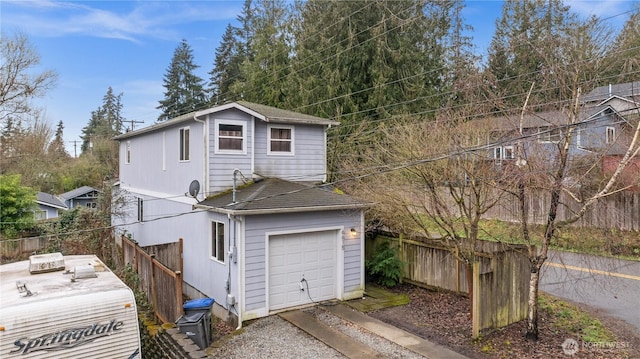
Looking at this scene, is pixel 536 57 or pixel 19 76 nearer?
pixel 536 57

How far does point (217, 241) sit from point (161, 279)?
5.29 ft

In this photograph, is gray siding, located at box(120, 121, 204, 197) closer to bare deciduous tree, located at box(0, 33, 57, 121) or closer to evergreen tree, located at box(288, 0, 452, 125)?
evergreen tree, located at box(288, 0, 452, 125)

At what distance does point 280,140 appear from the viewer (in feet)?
41.3

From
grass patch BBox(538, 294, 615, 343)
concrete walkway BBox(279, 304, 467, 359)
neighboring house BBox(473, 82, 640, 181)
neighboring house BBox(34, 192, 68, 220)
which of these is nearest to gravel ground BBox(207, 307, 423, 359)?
concrete walkway BBox(279, 304, 467, 359)

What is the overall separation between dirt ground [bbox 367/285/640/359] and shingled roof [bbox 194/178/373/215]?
2.98 m

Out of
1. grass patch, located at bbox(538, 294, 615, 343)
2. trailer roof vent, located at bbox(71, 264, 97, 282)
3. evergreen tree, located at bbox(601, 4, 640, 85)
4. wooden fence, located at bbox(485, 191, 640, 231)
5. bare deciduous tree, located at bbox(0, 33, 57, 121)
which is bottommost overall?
grass patch, located at bbox(538, 294, 615, 343)

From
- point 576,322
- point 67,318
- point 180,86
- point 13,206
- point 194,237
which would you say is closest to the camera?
→ point 67,318

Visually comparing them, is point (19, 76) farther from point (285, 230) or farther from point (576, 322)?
point (576, 322)

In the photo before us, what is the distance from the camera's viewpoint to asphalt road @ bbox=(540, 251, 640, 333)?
9984 millimetres

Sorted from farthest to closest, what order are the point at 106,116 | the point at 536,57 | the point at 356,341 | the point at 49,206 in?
1. the point at 106,116
2. the point at 49,206
3. the point at 536,57
4. the point at 356,341

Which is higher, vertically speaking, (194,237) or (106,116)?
(106,116)

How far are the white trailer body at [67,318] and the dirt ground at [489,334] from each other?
18.3 ft

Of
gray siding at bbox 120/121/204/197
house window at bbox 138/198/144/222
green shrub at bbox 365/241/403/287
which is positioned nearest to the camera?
gray siding at bbox 120/121/204/197

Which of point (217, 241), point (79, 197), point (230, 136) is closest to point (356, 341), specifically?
point (217, 241)
